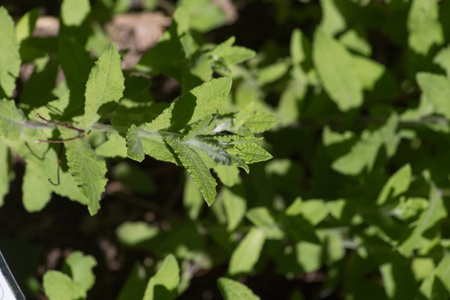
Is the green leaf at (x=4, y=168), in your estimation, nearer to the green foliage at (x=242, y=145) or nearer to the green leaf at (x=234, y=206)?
the green foliage at (x=242, y=145)

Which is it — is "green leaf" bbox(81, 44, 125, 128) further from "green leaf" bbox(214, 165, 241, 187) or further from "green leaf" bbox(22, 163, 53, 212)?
"green leaf" bbox(22, 163, 53, 212)

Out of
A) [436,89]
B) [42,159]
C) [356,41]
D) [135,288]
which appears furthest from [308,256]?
[42,159]

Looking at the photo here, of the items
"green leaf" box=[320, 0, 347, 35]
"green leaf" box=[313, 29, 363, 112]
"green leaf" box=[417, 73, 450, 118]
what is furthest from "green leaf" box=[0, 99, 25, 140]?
"green leaf" box=[320, 0, 347, 35]

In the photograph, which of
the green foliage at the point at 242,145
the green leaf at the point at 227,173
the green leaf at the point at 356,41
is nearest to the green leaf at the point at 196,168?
the green foliage at the point at 242,145

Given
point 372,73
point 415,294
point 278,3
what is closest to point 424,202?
point 415,294

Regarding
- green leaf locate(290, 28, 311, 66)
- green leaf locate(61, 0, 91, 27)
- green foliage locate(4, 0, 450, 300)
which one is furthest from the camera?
green leaf locate(290, 28, 311, 66)

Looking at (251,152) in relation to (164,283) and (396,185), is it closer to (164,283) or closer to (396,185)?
(164,283)
